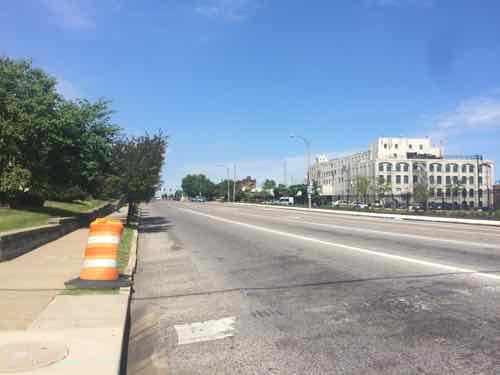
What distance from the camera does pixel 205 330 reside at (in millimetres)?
6137

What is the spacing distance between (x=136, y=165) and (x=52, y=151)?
4560 mm

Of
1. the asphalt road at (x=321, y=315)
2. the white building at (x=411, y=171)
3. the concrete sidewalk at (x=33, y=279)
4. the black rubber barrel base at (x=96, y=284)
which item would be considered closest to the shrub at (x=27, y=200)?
the concrete sidewalk at (x=33, y=279)

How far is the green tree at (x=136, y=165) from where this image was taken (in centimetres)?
2577

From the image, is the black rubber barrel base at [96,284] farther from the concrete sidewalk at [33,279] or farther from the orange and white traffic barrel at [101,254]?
the concrete sidewalk at [33,279]

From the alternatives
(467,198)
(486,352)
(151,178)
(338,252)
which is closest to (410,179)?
(467,198)

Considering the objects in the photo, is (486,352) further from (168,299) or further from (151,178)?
(151,178)

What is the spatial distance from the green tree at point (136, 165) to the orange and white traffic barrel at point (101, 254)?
56.7ft

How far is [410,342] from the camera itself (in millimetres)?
5293

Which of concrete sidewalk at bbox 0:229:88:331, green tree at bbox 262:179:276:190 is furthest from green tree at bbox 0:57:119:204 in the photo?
green tree at bbox 262:179:276:190

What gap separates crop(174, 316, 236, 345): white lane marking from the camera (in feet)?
19.0

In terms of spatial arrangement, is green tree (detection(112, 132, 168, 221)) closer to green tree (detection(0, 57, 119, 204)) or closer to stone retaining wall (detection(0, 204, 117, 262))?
green tree (detection(0, 57, 119, 204))

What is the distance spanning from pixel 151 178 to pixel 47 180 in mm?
5309

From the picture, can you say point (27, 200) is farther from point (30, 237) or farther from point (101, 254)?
point (101, 254)

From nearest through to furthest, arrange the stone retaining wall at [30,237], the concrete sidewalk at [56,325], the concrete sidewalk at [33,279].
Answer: the concrete sidewalk at [56,325] < the concrete sidewalk at [33,279] < the stone retaining wall at [30,237]
